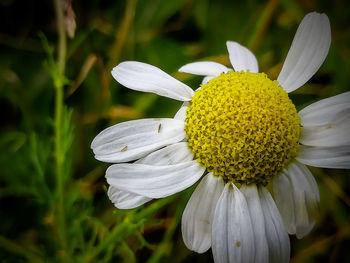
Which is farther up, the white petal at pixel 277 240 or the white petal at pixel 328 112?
the white petal at pixel 328 112

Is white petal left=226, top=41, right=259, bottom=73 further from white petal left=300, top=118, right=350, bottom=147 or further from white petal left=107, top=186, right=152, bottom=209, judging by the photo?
white petal left=107, top=186, right=152, bottom=209

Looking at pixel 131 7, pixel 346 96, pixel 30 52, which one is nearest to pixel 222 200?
pixel 346 96

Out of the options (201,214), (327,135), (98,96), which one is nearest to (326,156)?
(327,135)

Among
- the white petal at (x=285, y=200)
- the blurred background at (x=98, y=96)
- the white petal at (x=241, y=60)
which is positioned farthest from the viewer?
the blurred background at (x=98, y=96)

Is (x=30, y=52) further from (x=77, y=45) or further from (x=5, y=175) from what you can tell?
(x=5, y=175)

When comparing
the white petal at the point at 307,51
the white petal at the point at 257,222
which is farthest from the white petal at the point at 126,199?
the white petal at the point at 307,51

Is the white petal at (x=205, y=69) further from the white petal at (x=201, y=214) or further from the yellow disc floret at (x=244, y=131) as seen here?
the white petal at (x=201, y=214)

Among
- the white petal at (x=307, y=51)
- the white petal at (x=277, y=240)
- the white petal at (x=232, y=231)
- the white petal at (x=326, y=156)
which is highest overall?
the white petal at (x=307, y=51)

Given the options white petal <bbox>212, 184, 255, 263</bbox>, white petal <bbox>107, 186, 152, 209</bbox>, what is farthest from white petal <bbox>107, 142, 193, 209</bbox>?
white petal <bbox>212, 184, 255, 263</bbox>
